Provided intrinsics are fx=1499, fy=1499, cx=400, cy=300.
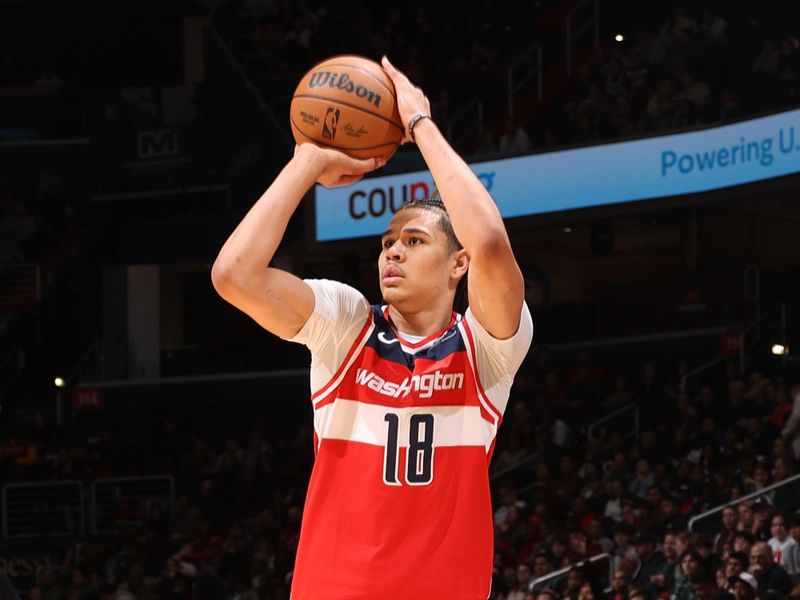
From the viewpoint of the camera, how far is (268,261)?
4309 millimetres

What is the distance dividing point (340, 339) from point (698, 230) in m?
17.5

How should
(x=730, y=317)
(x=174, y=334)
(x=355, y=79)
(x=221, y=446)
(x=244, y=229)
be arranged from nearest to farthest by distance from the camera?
(x=244, y=229)
(x=355, y=79)
(x=730, y=317)
(x=221, y=446)
(x=174, y=334)

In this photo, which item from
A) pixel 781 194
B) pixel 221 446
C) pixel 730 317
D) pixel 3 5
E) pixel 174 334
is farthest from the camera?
pixel 3 5

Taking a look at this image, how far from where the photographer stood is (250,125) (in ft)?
75.5

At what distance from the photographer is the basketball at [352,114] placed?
467 centimetres

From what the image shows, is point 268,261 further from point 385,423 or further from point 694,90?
point 694,90

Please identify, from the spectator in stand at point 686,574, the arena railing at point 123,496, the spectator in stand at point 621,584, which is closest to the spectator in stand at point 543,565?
the spectator in stand at point 621,584

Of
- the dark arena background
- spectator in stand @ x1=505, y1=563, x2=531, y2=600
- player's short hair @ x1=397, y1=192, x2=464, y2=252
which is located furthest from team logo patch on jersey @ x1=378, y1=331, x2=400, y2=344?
spectator in stand @ x1=505, y1=563, x2=531, y2=600

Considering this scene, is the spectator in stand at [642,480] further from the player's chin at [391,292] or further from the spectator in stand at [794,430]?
the player's chin at [391,292]

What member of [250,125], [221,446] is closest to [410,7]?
[250,125]

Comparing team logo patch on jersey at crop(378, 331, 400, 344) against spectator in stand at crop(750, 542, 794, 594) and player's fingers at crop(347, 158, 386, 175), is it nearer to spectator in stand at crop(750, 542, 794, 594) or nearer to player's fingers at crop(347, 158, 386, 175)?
player's fingers at crop(347, 158, 386, 175)

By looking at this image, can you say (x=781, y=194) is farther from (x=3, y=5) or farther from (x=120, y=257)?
(x=3, y=5)

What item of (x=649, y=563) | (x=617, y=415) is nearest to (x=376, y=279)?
(x=617, y=415)

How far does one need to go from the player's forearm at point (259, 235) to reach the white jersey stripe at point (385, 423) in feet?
1.75
